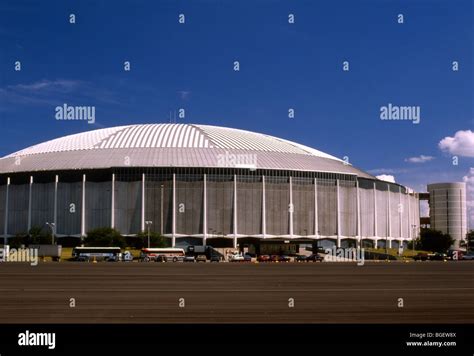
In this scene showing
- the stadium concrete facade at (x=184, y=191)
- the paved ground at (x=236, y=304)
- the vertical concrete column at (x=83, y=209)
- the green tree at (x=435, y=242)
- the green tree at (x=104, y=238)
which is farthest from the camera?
the green tree at (x=435, y=242)

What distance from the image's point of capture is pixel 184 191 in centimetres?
12550

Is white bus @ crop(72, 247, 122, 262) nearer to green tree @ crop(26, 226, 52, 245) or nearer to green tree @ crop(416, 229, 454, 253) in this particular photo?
green tree @ crop(26, 226, 52, 245)

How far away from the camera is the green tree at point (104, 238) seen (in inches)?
4564

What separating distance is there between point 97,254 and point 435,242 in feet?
268

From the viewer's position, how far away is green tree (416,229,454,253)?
481ft

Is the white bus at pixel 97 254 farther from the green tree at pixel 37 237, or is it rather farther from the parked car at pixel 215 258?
the green tree at pixel 37 237

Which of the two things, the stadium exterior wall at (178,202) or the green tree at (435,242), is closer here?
the stadium exterior wall at (178,202)

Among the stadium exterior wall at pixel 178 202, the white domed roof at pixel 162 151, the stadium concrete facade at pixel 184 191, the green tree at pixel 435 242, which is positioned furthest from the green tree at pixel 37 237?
the green tree at pixel 435 242

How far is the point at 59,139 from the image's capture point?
15325 centimetres

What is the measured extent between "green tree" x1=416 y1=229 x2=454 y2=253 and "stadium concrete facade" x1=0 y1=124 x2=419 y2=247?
18108 mm

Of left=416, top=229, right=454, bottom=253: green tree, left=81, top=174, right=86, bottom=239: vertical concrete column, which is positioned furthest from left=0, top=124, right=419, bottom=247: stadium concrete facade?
left=416, top=229, right=454, bottom=253: green tree

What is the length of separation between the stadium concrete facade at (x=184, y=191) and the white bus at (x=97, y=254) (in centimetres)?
2154

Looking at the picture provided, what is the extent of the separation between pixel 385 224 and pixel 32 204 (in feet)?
254
